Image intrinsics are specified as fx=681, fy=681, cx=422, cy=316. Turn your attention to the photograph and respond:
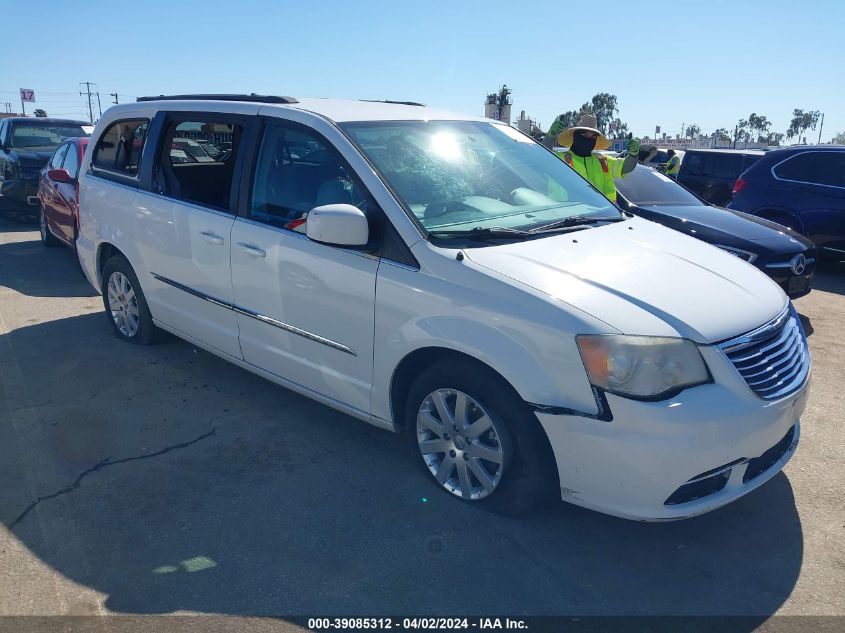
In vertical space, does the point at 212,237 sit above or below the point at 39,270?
above

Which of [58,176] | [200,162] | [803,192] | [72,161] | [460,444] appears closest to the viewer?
[460,444]

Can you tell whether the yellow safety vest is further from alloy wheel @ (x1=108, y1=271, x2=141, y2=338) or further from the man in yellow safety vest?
alloy wheel @ (x1=108, y1=271, x2=141, y2=338)

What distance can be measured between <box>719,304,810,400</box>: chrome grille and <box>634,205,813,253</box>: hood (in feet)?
11.5

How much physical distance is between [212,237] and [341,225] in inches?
50.5

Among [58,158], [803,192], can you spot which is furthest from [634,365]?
[58,158]

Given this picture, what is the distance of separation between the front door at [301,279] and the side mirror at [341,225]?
87 millimetres

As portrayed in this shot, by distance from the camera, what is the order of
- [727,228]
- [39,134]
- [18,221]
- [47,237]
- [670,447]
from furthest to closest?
[39,134]
[18,221]
[47,237]
[727,228]
[670,447]

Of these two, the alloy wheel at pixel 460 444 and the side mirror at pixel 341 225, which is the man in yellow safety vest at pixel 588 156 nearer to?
the side mirror at pixel 341 225

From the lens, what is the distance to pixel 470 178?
12.0 ft

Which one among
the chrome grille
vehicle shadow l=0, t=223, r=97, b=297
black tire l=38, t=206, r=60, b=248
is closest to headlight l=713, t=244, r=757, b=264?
the chrome grille

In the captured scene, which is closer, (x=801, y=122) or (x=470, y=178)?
(x=470, y=178)

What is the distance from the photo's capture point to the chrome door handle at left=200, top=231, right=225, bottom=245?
13.2ft

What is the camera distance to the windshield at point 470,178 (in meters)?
3.38

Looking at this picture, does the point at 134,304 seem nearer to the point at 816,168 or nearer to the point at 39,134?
the point at 816,168
